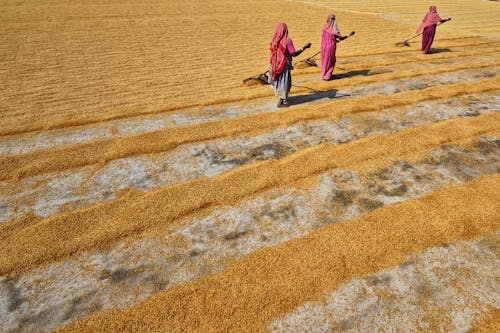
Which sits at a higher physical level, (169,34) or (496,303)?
(169,34)

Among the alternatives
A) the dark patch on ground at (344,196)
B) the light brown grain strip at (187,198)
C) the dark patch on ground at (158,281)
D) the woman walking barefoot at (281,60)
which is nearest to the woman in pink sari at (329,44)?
the woman walking barefoot at (281,60)

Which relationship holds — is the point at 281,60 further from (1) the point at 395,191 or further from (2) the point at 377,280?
(2) the point at 377,280

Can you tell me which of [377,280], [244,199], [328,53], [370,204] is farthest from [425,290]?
[328,53]

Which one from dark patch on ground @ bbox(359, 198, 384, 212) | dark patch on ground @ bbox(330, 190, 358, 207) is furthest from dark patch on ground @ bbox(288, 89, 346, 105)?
dark patch on ground @ bbox(359, 198, 384, 212)

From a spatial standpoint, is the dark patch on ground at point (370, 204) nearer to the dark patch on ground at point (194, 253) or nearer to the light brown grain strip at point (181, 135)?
the dark patch on ground at point (194, 253)

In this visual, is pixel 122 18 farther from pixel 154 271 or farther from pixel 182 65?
pixel 154 271

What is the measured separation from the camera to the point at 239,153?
4.20m

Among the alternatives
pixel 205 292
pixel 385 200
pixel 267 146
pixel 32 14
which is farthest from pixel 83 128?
pixel 32 14

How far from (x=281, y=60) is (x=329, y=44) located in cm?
174

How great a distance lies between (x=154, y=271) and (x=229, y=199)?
1080 millimetres

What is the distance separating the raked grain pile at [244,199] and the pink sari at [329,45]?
32cm

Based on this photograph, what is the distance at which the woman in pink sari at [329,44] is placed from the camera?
6.21 m

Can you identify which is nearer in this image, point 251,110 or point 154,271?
point 154,271

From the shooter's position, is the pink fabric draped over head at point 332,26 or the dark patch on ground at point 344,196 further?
the pink fabric draped over head at point 332,26
